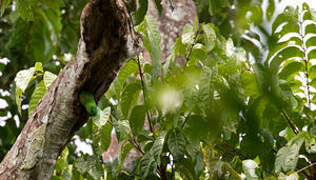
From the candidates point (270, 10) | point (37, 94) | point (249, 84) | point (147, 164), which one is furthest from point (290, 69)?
point (270, 10)

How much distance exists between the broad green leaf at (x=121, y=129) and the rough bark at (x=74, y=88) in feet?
0.51

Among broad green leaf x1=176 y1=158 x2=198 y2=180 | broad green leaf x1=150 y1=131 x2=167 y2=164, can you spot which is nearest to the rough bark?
broad green leaf x1=150 y1=131 x2=167 y2=164

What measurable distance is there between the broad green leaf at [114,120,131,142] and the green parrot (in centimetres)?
21

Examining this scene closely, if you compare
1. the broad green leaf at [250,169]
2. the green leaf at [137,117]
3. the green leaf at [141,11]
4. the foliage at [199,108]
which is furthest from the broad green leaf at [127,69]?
the broad green leaf at [250,169]

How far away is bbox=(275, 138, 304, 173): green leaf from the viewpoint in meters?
1.24

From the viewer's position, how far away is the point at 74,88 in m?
1.18

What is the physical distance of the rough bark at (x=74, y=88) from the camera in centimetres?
111

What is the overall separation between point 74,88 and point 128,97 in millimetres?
310

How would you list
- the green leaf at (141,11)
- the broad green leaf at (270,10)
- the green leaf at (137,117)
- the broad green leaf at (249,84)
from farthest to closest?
1. the green leaf at (137,117)
2. the broad green leaf at (249,84)
3. the green leaf at (141,11)
4. the broad green leaf at (270,10)

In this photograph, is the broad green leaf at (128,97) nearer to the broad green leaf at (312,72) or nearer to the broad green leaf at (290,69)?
the broad green leaf at (290,69)

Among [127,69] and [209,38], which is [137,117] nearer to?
[127,69]

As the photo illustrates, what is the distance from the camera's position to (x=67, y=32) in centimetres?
328

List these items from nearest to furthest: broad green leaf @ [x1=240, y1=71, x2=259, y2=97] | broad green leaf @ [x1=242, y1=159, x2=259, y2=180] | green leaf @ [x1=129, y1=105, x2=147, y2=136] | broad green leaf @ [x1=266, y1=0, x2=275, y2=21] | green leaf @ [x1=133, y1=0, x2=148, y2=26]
Result: broad green leaf @ [x1=266, y1=0, x2=275, y2=21] < green leaf @ [x1=133, y1=0, x2=148, y2=26] < broad green leaf @ [x1=240, y1=71, x2=259, y2=97] < broad green leaf @ [x1=242, y1=159, x2=259, y2=180] < green leaf @ [x1=129, y1=105, x2=147, y2=136]

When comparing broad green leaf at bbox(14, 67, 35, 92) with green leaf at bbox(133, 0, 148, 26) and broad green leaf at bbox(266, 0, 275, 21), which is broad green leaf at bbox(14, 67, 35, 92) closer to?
green leaf at bbox(133, 0, 148, 26)
